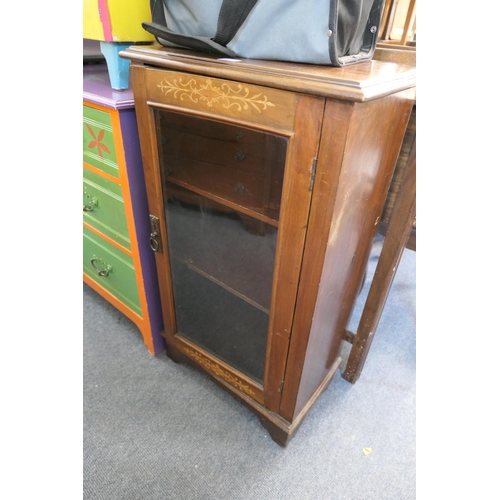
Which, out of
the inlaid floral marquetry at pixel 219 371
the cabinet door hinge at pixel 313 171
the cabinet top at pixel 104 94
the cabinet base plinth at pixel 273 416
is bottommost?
the cabinet base plinth at pixel 273 416

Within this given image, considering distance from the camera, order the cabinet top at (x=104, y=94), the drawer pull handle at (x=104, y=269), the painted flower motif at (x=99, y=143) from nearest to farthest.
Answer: the cabinet top at (x=104, y=94), the painted flower motif at (x=99, y=143), the drawer pull handle at (x=104, y=269)

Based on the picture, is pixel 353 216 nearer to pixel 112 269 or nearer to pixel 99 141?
pixel 99 141

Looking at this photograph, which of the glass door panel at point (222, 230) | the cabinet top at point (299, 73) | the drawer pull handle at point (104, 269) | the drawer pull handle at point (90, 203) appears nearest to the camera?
the cabinet top at point (299, 73)

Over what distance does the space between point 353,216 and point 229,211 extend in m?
0.31

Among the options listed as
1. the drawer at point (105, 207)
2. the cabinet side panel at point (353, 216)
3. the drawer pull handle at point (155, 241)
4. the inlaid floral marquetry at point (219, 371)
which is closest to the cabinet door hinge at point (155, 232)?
the drawer pull handle at point (155, 241)

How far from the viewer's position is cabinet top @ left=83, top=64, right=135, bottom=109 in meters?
0.89

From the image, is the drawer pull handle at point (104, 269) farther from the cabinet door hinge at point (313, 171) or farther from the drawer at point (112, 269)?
the cabinet door hinge at point (313, 171)

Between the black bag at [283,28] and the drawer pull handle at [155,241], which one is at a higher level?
the black bag at [283,28]

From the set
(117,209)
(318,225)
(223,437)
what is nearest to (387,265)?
(318,225)

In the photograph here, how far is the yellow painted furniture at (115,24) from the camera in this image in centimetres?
85
